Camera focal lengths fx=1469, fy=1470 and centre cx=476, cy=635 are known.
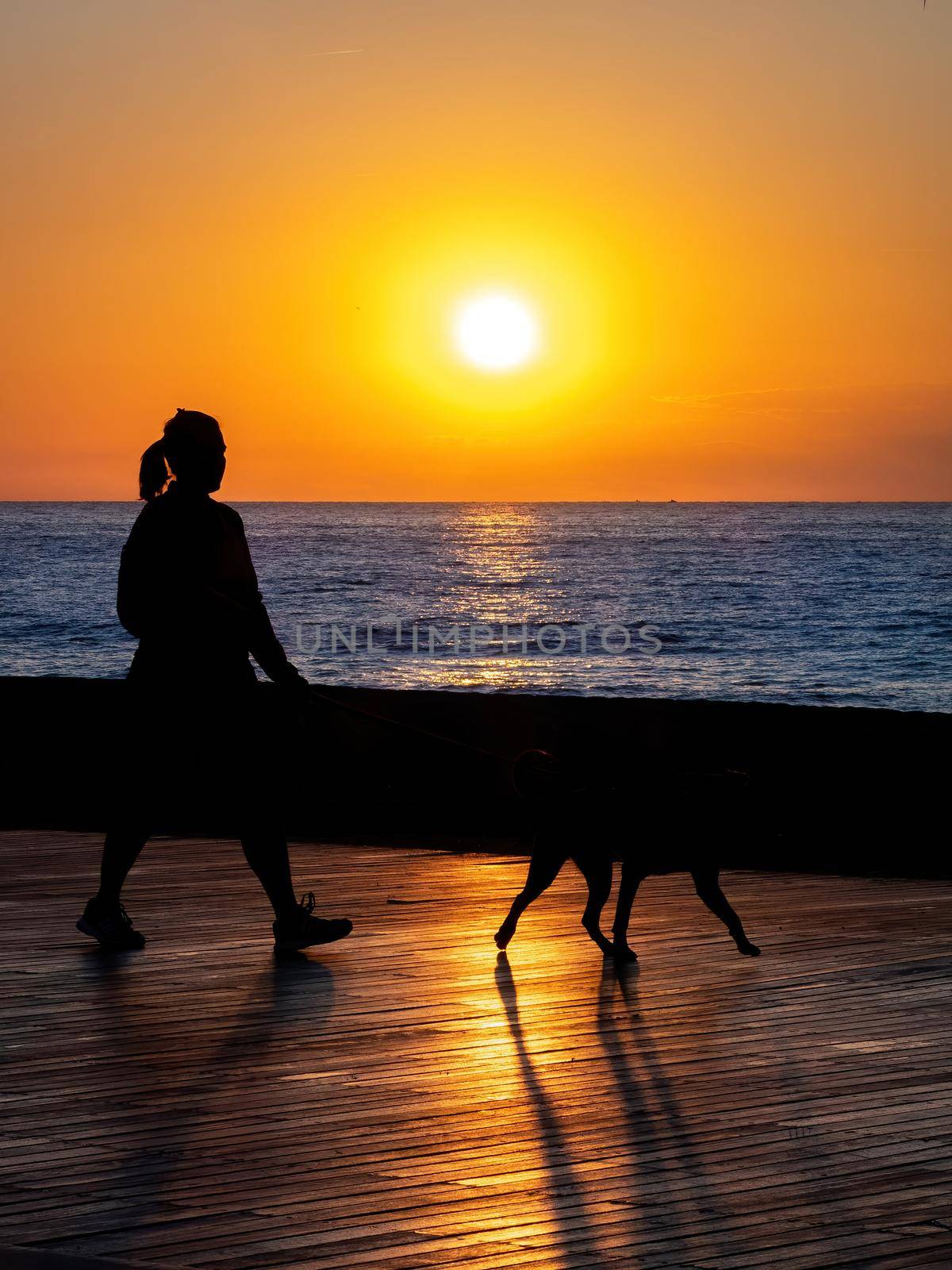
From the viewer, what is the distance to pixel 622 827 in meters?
4.98

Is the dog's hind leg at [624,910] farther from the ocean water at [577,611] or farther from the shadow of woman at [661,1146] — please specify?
the ocean water at [577,611]

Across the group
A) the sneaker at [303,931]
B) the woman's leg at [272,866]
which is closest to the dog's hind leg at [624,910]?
the sneaker at [303,931]

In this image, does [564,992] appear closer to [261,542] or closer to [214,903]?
[214,903]

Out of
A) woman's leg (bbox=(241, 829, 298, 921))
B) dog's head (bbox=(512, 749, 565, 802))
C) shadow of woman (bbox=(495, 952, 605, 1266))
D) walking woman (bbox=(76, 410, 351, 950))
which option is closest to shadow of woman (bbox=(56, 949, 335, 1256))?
woman's leg (bbox=(241, 829, 298, 921))

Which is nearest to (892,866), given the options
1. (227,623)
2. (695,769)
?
(695,769)

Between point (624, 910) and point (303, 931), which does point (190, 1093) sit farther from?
point (624, 910)

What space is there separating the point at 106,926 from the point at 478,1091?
1.93 metres

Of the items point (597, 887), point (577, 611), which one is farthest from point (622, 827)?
point (577, 611)

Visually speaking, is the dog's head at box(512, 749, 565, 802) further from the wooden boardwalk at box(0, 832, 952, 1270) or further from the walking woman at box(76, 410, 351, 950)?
the walking woman at box(76, 410, 351, 950)

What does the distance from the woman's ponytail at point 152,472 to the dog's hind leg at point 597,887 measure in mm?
1935

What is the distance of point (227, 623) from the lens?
5035mm

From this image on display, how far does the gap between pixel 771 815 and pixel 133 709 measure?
4.51 meters

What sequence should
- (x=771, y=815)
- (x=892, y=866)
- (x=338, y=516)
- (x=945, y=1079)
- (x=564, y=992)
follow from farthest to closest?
1. (x=338, y=516)
2. (x=771, y=815)
3. (x=892, y=866)
4. (x=564, y=992)
5. (x=945, y=1079)

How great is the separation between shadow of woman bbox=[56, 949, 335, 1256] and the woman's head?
1667 millimetres
